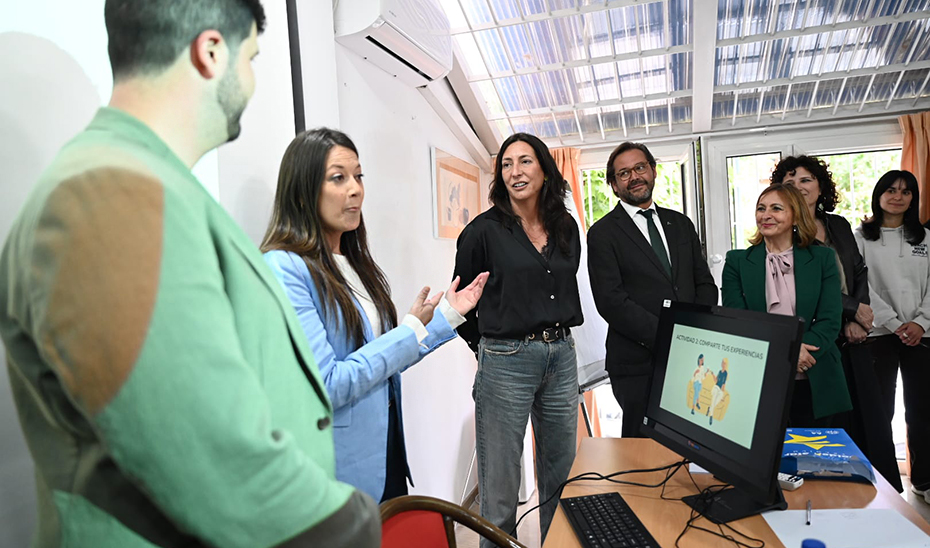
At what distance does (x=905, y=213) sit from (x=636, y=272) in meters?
1.61

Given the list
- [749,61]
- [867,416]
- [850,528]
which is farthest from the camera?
[749,61]

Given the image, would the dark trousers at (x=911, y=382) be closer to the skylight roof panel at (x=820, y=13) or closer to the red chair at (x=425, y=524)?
the skylight roof panel at (x=820, y=13)

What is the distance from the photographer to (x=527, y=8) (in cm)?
256

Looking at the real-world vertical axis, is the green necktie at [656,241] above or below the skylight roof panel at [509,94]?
below

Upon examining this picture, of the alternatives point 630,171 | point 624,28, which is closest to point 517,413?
point 630,171

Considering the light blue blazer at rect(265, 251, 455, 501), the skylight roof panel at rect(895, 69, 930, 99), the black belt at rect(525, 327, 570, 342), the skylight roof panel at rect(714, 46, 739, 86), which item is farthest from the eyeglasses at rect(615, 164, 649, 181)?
the skylight roof panel at rect(895, 69, 930, 99)

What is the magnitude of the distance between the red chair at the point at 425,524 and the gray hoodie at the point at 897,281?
247 centimetres

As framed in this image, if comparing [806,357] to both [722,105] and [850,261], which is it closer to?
[850,261]

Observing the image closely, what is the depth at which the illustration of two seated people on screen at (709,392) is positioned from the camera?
46.1 inches

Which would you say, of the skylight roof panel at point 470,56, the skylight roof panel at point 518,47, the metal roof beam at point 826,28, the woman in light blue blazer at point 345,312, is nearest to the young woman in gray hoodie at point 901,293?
the metal roof beam at point 826,28

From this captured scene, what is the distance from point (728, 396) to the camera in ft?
3.79

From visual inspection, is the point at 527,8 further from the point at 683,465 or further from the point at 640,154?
the point at 683,465

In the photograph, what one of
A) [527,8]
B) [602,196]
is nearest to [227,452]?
[527,8]

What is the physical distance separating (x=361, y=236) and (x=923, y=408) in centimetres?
288
